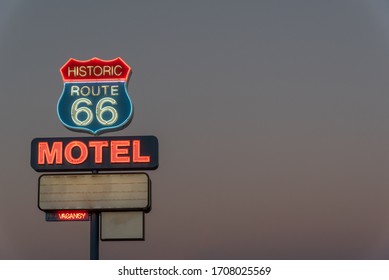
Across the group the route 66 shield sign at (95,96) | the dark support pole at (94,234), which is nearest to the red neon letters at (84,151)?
the route 66 shield sign at (95,96)

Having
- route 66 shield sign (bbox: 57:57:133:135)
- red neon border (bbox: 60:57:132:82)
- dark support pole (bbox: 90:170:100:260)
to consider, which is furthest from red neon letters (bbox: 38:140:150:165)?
red neon border (bbox: 60:57:132:82)

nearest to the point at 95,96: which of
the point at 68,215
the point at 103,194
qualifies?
the point at 103,194

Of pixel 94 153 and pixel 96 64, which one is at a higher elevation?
pixel 96 64

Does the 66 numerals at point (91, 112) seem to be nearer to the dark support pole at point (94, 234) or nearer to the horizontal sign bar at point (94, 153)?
the horizontal sign bar at point (94, 153)

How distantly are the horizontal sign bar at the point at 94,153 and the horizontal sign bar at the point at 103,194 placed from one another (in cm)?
48

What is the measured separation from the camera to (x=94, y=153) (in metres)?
32.0

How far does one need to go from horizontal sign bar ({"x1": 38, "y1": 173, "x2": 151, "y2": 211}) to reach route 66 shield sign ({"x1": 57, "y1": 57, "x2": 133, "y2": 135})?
1.91 metres

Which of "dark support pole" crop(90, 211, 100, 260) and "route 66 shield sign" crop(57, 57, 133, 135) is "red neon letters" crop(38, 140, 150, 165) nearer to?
"route 66 shield sign" crop(57, 57, 133, 135)

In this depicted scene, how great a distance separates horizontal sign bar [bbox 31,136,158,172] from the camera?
104 feet

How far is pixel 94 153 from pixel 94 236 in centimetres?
320

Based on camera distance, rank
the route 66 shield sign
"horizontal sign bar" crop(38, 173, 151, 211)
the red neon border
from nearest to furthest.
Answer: "horizontal sign bar" crop(38, 173, 151, 211), the route 66 shield sign, the red neon border

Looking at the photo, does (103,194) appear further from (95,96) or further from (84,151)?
(95,96)
